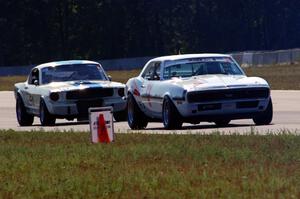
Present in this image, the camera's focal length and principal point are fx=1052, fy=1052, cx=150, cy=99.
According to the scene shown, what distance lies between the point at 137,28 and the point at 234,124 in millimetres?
91534

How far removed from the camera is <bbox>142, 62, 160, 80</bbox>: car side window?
21078mm

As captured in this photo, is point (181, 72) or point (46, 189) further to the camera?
point (181, 72)

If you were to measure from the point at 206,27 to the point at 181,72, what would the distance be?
9859 centimetres

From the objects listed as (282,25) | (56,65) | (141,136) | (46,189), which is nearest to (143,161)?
(46,189)

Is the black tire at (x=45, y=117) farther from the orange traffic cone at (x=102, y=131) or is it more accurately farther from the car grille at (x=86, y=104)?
the orange traffic cone at (x=102, y=131)

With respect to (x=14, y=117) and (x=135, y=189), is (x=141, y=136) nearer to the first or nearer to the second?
(x=135, y=189)

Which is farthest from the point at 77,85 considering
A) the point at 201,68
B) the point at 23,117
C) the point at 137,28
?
the point at 137,28

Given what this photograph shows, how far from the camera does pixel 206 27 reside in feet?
390

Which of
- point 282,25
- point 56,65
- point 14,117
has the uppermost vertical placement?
point 56,65

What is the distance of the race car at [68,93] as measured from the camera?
930 inches

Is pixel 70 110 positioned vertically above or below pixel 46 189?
below

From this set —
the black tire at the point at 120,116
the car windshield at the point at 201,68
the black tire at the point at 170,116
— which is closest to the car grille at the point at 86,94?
the black tire at the point at 120,116

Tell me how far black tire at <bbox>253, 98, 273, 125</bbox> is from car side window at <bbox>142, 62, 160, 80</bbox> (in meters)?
2.19

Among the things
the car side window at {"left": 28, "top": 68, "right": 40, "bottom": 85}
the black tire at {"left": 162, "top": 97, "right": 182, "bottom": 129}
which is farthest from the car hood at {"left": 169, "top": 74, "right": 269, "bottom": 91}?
the car side window at {"left": 28, "top": 68, "right": 40, "bottom": 85}
